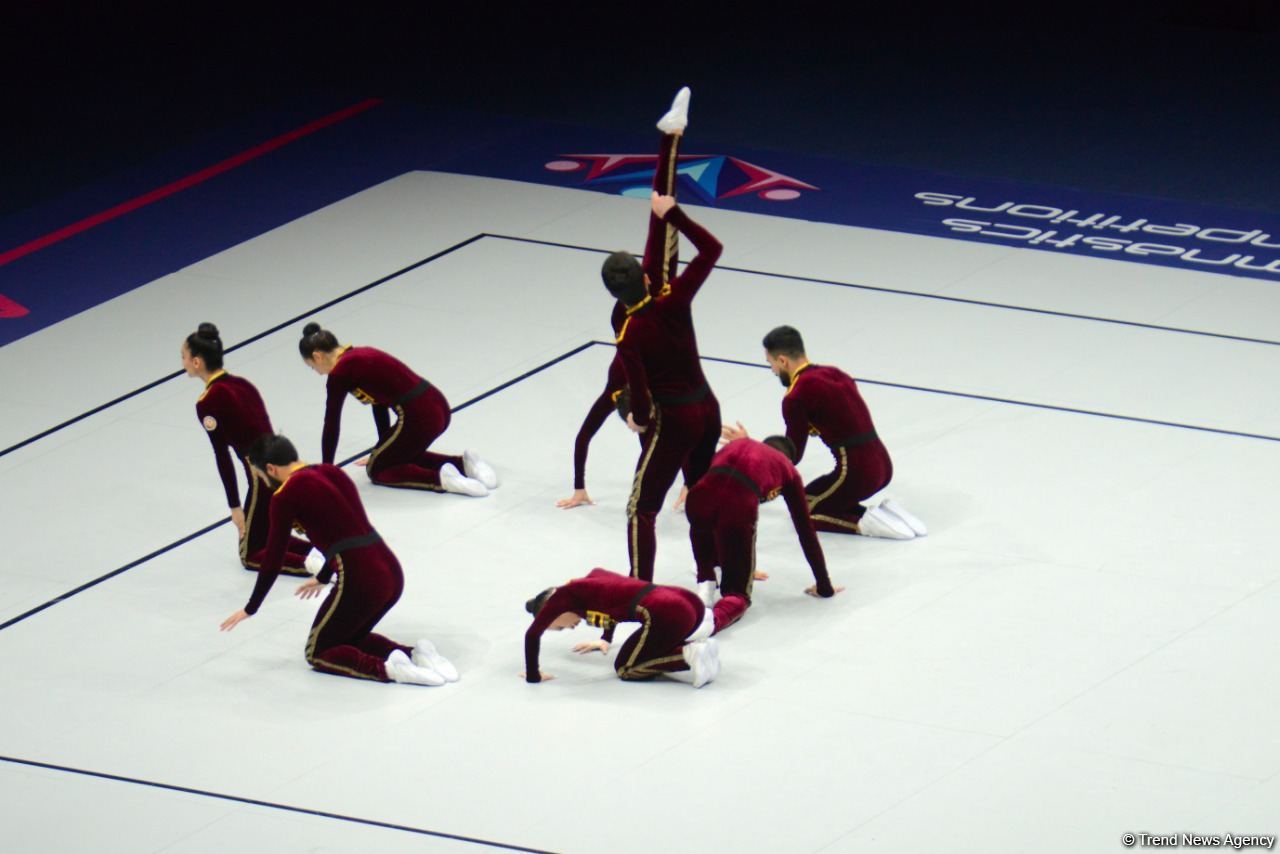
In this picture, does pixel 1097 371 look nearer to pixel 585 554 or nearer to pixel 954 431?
pixel 954 431

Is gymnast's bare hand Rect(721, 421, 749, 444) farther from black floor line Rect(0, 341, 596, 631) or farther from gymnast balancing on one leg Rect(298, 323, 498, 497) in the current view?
black floor line Rect(0, 341, 596, 631)

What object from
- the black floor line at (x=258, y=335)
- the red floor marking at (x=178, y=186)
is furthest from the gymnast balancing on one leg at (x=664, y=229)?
the red floor marking at (x=178, y=186)

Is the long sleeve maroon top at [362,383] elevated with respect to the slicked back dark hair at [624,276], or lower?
lower

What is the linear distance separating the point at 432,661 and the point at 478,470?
2.13m

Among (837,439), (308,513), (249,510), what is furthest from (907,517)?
(249,510)

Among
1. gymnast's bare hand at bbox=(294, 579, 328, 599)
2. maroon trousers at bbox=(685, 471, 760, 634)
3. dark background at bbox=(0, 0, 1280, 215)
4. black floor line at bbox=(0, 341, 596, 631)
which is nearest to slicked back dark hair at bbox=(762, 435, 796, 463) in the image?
maroon trousers at bbox=(685, 471, 760, 634)

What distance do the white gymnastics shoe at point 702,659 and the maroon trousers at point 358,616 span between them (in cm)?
130

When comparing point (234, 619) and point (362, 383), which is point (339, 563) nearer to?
point (234, 619)

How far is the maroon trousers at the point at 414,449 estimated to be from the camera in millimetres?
12414

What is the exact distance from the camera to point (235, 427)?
11.5m

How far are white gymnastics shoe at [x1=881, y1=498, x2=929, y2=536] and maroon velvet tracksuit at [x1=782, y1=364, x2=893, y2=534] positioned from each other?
10 centimetres

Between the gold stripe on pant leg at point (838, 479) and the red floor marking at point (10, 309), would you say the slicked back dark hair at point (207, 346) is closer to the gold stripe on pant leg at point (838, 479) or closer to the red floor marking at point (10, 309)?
the gold stripe on pant leg at point (838, 479)

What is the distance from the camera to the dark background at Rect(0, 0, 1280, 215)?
712 inches

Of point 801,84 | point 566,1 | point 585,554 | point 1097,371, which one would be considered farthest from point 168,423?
point 566,1
